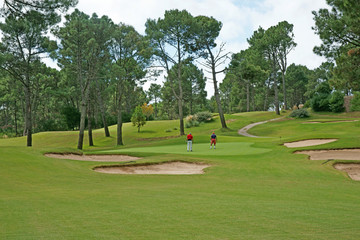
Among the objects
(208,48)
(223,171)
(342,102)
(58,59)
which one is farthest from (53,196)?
(342,102)

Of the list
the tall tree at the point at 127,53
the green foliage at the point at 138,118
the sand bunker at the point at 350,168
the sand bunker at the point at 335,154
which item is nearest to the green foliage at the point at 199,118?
the green foliage at the point at 138,118

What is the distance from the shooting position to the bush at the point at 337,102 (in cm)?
5447

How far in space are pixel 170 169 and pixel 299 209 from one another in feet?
36.7

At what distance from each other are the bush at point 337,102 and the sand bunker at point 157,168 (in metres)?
46.5

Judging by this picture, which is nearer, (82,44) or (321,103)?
(82,44)

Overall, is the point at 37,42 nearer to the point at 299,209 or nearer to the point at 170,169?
the point at 170,169

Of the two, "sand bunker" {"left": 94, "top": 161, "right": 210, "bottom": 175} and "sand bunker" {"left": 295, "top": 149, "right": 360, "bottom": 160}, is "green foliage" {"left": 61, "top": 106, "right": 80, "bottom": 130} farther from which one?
"sand bunker" {"left": 295, "top": 149, "right": 360, "bottom": 160}

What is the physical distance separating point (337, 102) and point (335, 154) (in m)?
40.6

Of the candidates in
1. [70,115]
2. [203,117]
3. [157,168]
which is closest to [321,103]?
[203,117]

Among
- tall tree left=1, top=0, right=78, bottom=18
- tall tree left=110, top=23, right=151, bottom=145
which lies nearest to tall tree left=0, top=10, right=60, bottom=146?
tall tree left=110, top=23, right=151, bottom=145

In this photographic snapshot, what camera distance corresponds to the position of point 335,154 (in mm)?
19797

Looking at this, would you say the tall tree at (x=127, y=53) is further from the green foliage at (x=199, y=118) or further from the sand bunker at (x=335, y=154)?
the sand bunker at (x=335, y=154)

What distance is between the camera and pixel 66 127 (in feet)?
224

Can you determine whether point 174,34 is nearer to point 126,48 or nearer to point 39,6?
point 126,48
